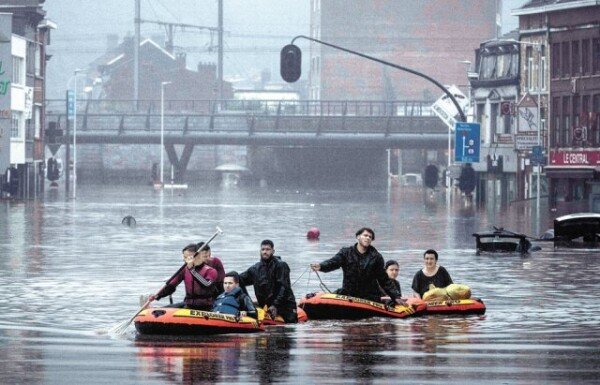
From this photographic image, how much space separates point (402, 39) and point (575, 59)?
332ft

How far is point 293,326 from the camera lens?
86.0 ft

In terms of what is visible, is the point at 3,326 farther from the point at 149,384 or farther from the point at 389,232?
the point at 389,232

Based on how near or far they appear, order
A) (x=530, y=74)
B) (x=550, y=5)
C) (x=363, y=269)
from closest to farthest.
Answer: (x=363, y=269) < (x=550, y=5) < (x=530, y=74)

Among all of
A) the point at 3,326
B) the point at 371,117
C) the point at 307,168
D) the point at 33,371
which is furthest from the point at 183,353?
the point at 307,168

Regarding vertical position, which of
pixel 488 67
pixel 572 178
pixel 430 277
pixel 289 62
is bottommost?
pixel 430 277

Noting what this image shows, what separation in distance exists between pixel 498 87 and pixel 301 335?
3471 inches

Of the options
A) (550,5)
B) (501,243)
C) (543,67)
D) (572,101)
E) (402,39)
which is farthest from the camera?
(402,39)

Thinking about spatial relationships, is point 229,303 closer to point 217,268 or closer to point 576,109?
point 217,268

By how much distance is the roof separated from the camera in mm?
91356

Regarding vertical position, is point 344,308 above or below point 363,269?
below

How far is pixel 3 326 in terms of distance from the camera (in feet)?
86.2

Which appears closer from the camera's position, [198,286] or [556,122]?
[198,286]

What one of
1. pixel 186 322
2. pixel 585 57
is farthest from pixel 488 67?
pixel 186 322

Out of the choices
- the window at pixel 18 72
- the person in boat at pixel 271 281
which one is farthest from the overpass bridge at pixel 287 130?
the person in boat at pixel 271 281
